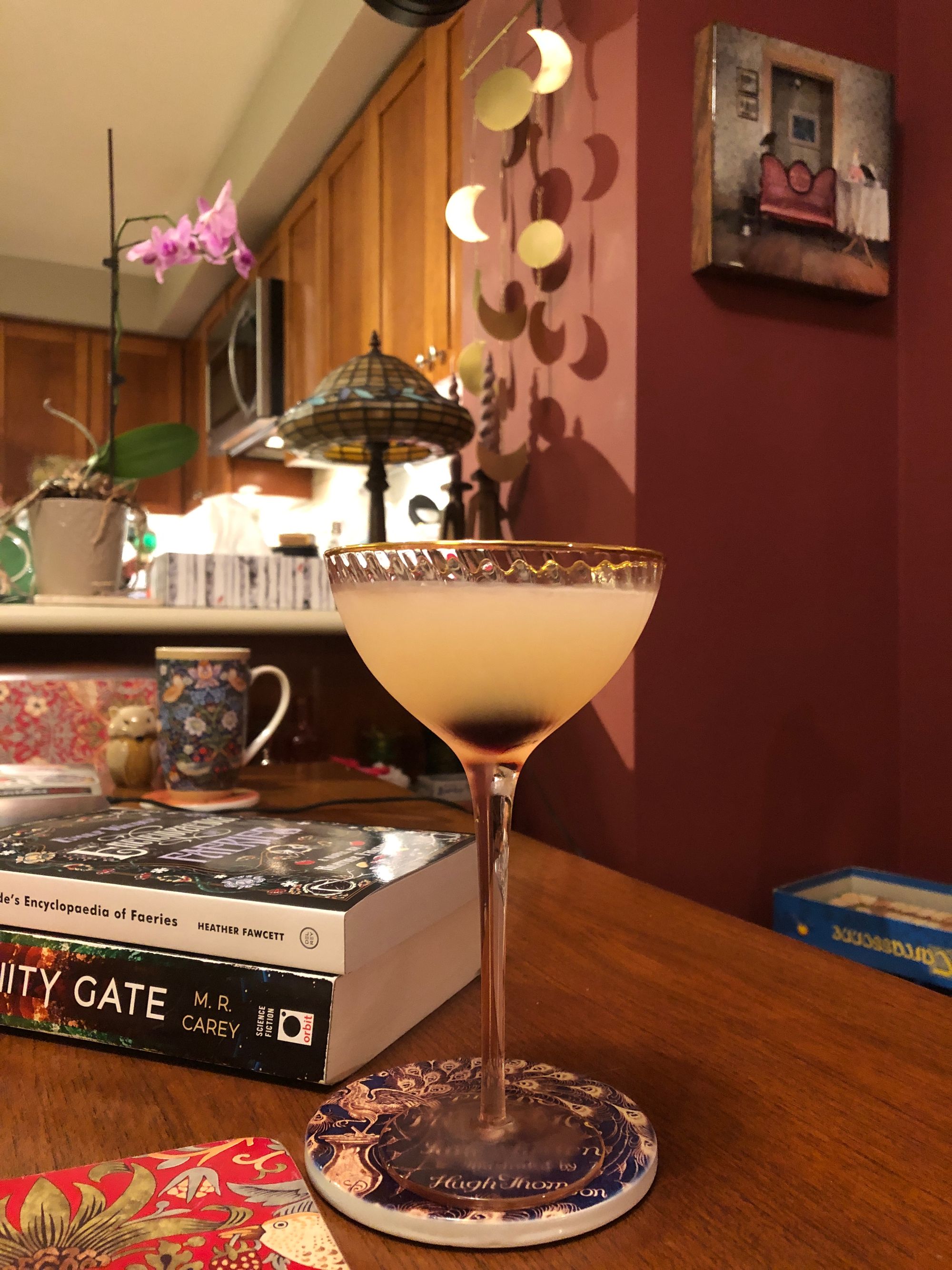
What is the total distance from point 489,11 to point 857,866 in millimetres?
1751

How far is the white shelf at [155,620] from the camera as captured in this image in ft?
4.47

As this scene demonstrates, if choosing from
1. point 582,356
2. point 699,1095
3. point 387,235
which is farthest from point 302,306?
point 699,1095

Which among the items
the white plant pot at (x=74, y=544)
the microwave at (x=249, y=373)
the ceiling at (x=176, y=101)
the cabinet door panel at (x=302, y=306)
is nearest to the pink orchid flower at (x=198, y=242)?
the white plant pot at (x=74, y=544)

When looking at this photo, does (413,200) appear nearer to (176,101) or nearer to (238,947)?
(176,101)

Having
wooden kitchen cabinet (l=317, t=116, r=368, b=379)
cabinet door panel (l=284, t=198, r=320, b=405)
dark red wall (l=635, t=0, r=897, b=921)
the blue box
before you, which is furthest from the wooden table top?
cabinet door panel (l=284, t=198, r=320, b=405)

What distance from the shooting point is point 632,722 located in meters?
1.44

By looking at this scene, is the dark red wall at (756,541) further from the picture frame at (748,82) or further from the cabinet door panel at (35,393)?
the cabinet door panel at (35,393)

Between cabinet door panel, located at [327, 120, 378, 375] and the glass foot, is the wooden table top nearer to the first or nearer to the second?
the glass foot

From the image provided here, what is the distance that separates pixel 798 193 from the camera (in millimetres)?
1486

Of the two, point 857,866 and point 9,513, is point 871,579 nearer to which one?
point 857,866

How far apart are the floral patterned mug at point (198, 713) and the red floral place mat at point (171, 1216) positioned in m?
0.71

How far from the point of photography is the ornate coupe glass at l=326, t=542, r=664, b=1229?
0.36 metres

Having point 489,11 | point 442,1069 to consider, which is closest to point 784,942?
point 442,1069

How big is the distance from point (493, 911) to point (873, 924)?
1.05 meters
